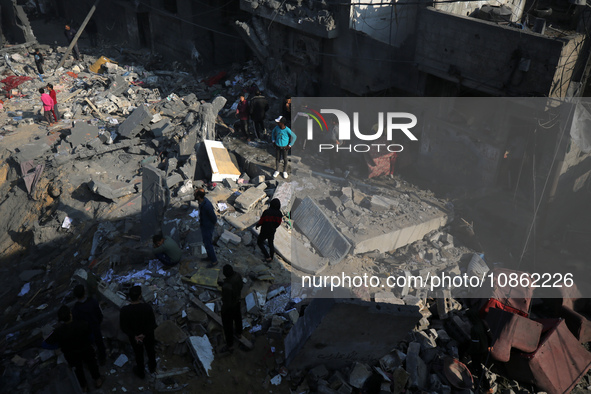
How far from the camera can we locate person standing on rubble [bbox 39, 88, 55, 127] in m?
12.8

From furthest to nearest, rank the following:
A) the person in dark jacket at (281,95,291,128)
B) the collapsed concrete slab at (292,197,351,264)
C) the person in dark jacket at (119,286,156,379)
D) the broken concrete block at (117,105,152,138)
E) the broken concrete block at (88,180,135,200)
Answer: the broken concrete block at (117,105,152,138) → the person in dark jacket at (281,95,291,128) → the broken concrete block at (88,180,135,200) → the collapsed concrete slab at (292,197,351,264) → the person in dark jacket at (119,286,156,379)

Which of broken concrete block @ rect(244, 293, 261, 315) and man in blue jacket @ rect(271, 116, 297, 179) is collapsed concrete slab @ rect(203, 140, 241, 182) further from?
broken concrete block @ rect(244, 293, 261, 315)

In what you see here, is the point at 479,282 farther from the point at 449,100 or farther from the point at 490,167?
the point at 449,100

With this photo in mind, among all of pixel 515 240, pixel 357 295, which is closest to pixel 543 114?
pixel 515 240

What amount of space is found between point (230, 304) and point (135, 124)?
8.54 metres

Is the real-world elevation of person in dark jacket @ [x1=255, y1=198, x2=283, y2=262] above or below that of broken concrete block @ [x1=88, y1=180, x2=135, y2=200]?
above

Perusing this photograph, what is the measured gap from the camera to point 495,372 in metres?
7.02

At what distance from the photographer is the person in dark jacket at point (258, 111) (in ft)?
38.3

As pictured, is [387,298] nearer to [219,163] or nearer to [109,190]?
[219,163]

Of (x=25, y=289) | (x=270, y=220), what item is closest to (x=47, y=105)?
(x=25, y=289)

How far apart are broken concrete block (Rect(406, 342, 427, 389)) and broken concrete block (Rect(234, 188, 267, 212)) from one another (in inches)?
160

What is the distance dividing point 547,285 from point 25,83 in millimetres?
17473

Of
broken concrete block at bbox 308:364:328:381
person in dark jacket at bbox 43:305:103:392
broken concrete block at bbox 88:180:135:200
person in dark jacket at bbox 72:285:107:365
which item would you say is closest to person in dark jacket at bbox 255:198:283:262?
broken concrete block at bbox 308:364:328:381

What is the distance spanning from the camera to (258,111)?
11805mm
